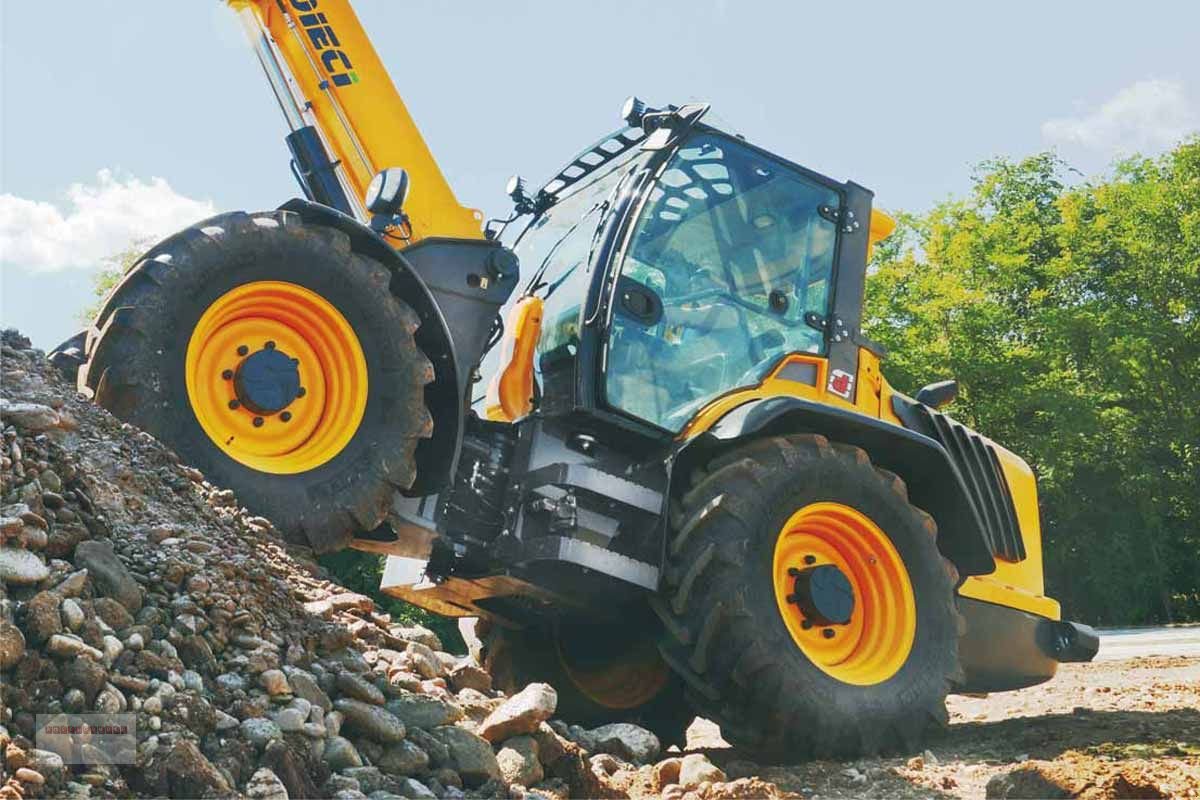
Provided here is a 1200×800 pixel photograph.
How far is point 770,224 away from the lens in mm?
6176

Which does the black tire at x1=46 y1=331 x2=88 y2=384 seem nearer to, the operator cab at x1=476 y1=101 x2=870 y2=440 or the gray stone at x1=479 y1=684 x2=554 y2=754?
the operator cab at x1=476 y1=101 x2=870 y2=440

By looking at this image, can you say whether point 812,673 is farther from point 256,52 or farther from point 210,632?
point 256,52

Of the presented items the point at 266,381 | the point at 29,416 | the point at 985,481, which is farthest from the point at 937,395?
the point at 29,416

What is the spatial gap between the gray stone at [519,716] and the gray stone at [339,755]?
0.69 m

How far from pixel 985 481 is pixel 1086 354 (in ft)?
69.3

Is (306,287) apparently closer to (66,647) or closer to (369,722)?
(369,722)

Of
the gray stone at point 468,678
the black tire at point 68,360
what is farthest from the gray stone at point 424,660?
the black tire at point 68,360

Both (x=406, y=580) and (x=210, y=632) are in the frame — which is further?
(x=406, y=580)

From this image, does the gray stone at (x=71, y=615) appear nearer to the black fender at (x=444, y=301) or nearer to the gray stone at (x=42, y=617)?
the gray stone at (x=42, y=617)

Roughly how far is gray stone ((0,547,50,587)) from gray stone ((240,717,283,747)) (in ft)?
2.05

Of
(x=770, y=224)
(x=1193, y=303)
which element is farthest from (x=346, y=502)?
(x=1193, y=303)

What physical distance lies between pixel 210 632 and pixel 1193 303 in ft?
90.3

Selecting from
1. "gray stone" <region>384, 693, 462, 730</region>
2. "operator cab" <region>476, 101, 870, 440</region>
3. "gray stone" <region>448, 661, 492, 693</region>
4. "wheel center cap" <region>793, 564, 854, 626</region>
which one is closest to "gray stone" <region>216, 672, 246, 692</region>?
"gray stone" <region>384, 693, 462, 730</region>

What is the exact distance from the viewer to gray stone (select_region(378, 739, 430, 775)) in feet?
11.4
